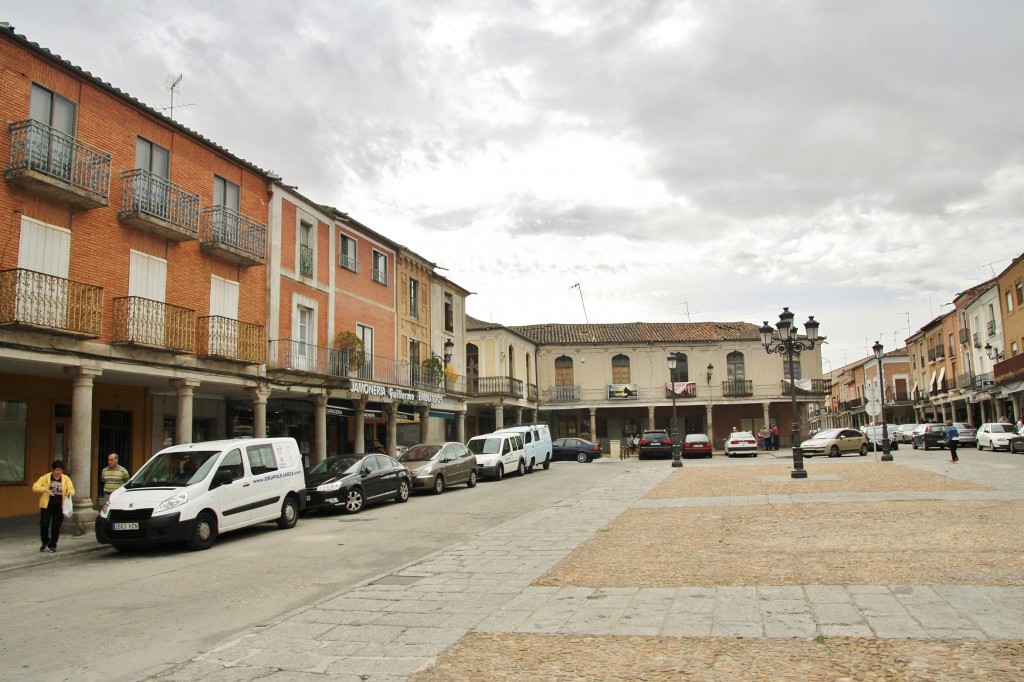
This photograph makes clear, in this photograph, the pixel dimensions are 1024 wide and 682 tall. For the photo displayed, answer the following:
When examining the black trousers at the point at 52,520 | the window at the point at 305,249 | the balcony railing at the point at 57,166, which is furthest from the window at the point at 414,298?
the black trousers at the point at 52,520

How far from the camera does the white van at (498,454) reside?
26109mm

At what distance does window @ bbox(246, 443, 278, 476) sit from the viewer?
47.7 ft

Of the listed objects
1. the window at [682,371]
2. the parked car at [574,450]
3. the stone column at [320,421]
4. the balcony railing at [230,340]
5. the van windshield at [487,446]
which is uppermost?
the window at [682,371]

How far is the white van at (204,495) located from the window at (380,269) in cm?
1387

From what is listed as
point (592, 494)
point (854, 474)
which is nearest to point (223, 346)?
point (592, 494)

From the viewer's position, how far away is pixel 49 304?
48.2 ft

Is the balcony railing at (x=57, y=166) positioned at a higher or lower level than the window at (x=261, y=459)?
higher

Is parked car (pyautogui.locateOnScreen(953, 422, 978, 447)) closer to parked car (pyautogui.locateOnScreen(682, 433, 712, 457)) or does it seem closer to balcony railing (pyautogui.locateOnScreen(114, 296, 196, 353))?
parked car (pyautogui.locateOnScreen(682, 433, 712, 457))

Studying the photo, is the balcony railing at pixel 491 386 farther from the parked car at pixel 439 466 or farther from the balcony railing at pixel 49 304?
the balcony railing at pixel 49 304

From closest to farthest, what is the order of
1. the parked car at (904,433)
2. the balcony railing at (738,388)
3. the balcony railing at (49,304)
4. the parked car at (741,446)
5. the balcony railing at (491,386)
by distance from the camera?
the balcony railing at (49,304) < the parked car at (741,446) < the balcony railing at (491,386) < the balcony railing at (738,388) < the parked car at (904,433)

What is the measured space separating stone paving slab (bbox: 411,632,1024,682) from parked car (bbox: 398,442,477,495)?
15166mm

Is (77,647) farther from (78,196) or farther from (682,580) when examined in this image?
(78,196)

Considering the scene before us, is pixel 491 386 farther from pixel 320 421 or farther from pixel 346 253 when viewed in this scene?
pixel 320 421

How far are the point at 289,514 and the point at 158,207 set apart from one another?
809 cm
